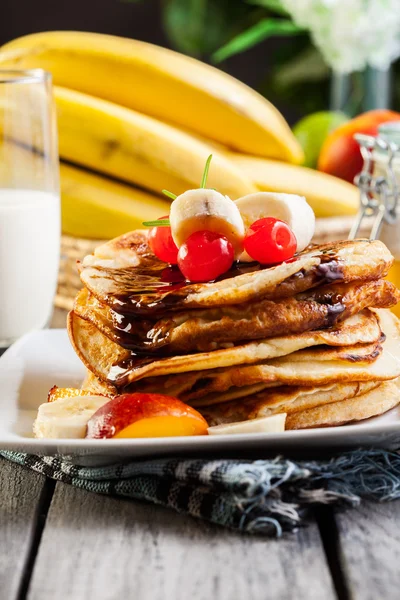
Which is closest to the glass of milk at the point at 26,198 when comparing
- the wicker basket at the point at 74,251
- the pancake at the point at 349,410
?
the wicker basket at the point at 74,251

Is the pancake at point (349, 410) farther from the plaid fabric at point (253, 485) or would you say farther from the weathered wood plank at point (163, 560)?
the weathered wood plank at point (163, 560)

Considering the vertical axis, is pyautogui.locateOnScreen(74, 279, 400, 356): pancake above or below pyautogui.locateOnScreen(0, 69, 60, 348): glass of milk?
below

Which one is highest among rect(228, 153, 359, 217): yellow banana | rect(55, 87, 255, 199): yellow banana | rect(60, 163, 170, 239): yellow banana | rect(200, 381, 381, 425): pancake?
rect(228, 153, 359, 217): yellow banana

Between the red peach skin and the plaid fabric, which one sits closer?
the plaid fabric

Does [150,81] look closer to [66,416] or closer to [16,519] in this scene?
[66,416]

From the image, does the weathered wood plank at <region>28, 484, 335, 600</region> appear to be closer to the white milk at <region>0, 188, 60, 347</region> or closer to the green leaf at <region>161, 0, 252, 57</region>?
the white milk at <region>0, 188, 60, 347</region>

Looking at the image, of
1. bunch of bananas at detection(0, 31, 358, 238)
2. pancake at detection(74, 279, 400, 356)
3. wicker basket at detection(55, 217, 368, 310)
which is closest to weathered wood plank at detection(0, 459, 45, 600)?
pancake at detection(74, 279, 400, 356)

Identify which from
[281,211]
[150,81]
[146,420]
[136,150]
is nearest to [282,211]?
[281,211]
